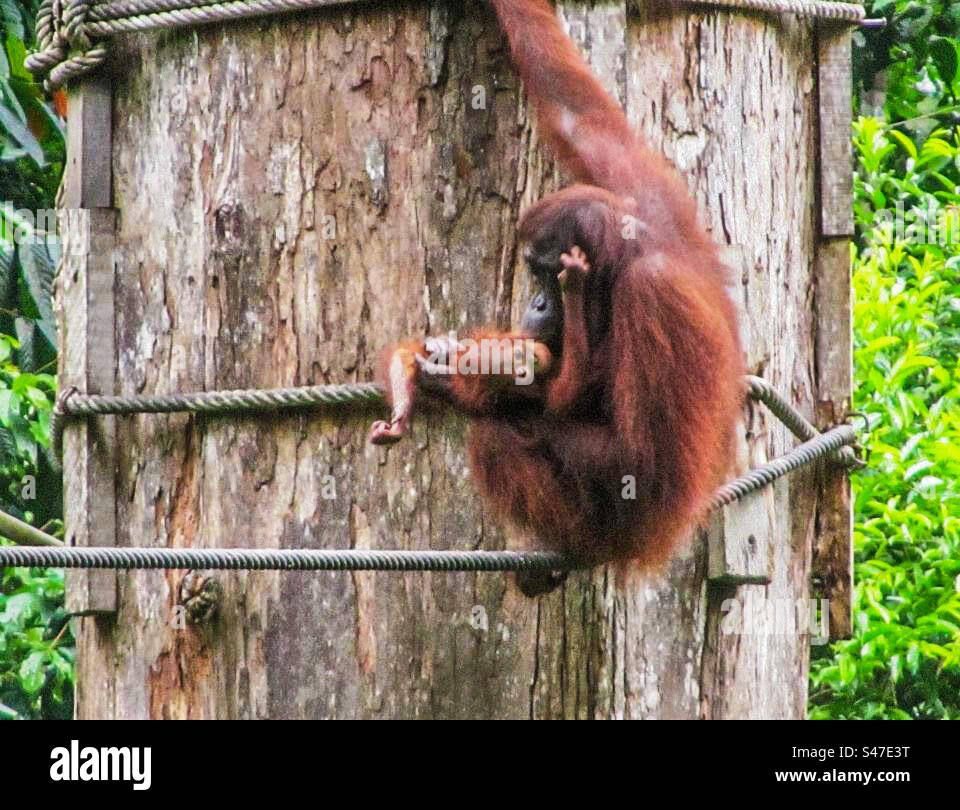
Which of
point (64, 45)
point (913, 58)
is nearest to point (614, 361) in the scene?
point (64, 45)

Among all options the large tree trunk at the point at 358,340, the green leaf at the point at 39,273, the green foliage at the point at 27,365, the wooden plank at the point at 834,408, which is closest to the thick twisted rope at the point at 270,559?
the large tree trunk at the point at 358,340

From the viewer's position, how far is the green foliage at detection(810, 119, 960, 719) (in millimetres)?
3906

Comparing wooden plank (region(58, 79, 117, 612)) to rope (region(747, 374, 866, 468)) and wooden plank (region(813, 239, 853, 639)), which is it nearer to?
rope (region(747, 374, 866, 468))

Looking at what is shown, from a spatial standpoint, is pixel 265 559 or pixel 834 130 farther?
pixel 834 130

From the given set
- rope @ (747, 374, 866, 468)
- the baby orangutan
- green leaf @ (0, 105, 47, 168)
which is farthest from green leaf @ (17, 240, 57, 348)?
rope @ (747, 374, 866, 468)

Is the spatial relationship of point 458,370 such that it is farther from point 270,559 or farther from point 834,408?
point 834,408

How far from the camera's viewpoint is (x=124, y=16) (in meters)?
2.49

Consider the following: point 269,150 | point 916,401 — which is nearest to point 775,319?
point 269,150

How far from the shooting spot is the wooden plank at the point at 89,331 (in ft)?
8.13

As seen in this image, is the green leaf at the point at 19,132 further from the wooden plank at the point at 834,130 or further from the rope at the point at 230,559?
the wooden plank at the point at 834,130

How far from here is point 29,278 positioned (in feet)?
11.5

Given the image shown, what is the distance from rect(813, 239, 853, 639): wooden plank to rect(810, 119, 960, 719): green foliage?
1.07 m

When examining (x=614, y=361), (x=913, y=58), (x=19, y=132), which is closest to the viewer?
(x=614, y=361)

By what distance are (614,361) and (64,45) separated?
1.18 m
